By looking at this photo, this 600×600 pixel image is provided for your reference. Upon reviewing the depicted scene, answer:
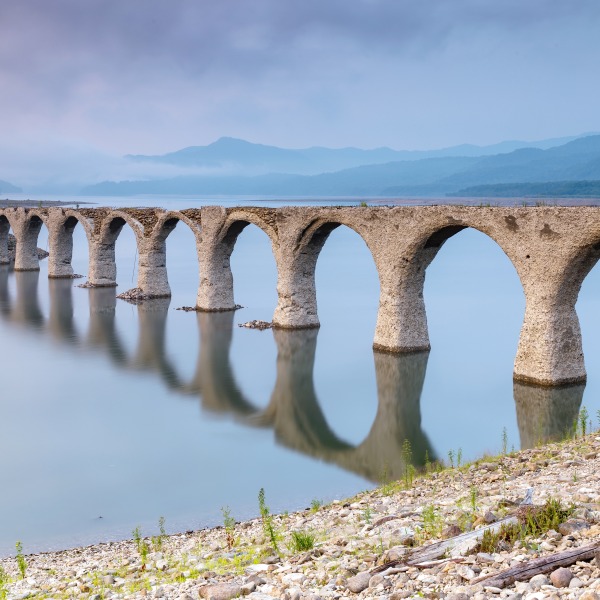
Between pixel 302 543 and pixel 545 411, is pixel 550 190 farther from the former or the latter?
pixel 302 543

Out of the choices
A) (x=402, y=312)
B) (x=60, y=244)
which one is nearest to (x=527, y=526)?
(x=402, y=312)

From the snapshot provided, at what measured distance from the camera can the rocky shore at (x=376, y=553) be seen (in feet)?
22.4

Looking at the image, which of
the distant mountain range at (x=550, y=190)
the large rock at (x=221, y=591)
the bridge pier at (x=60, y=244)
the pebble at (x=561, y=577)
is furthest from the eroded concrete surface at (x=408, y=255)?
the distant mountain range at (x=550, y=190)

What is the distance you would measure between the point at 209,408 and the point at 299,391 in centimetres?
295

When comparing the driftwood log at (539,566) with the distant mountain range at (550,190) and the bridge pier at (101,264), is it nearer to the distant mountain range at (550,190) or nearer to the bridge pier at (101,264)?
the bridge pier at (101,264)

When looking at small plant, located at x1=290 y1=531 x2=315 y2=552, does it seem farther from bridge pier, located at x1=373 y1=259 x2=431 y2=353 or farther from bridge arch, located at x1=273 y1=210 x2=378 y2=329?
bridge arch, located at x1=273 y1=210 x2=378 y2=329

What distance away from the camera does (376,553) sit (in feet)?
26.4

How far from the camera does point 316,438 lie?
17391mm

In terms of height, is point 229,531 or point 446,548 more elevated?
point 446,548

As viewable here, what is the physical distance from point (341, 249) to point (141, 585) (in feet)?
222

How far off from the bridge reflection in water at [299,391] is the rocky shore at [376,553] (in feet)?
11.2

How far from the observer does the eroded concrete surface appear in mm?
18375

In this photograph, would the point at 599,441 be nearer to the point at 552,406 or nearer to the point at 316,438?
the point at 552,406

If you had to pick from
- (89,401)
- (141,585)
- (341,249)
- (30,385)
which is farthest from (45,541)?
(341,249)
